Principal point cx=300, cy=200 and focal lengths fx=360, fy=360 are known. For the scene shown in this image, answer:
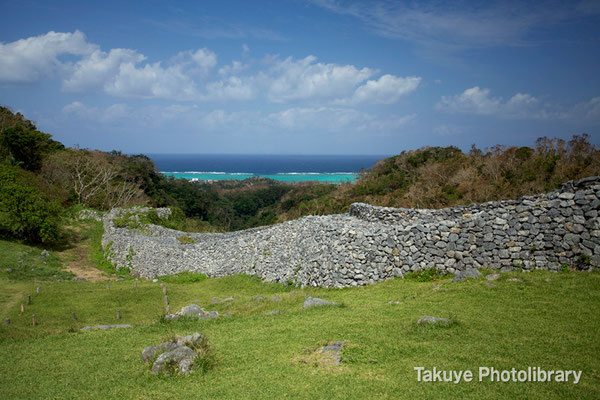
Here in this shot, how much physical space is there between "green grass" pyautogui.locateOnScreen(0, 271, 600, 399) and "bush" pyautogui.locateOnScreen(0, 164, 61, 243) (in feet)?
49.7

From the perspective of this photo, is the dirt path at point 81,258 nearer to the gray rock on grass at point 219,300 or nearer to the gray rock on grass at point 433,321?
the gray rock on grass at point 219,300

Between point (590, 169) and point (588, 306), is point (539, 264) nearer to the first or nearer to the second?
point (588, 306)

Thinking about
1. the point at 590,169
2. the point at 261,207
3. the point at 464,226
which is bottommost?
the point at 261,207

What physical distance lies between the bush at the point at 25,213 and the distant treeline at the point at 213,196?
58 mm

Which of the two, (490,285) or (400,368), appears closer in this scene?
(400,368)

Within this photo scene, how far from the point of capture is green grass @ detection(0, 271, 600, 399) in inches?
238

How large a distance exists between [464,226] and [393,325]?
594 centimetres

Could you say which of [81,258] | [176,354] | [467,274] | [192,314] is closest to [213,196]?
[81,258]

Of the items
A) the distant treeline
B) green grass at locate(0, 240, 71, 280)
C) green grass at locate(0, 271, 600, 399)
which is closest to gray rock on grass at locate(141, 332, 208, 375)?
green grass at locate(0, 271, 600, 399)

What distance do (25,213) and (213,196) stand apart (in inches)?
2159

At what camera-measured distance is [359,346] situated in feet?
24.2

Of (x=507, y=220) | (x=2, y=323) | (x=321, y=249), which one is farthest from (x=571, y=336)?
(x=2, y=323)

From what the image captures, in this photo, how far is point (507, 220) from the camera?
12211mm

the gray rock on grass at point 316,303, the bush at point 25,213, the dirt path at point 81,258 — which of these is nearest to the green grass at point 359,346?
the gray rock on grass at point 316,303
